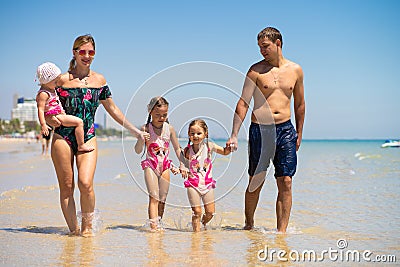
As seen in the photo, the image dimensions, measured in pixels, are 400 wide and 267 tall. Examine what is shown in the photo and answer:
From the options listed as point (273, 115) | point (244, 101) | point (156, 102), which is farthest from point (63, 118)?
point (273, 115)

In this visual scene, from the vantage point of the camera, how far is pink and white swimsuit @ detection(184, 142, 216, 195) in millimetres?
5602

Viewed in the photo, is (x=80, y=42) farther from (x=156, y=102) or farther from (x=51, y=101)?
(x=156, y=102)

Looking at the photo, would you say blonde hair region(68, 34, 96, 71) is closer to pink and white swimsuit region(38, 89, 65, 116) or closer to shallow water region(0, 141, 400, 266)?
pink and white swimsuit region(38, 89, 65, 116)

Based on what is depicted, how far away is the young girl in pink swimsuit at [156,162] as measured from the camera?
18.3 ft

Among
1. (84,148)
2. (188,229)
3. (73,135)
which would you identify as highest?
(73,135)

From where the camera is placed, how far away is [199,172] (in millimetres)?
5629

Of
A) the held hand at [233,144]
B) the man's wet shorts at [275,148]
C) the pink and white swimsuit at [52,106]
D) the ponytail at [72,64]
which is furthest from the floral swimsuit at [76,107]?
the man's wet shorts at [275,148]

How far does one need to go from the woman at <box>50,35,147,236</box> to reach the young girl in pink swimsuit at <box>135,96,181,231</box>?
0.63 metres

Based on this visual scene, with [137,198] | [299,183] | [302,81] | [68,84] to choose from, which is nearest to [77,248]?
[68,84]

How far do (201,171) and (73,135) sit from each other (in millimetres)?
1471

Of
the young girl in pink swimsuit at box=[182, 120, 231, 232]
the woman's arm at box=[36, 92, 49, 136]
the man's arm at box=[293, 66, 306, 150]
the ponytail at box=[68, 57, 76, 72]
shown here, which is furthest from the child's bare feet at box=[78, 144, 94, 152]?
the man's arm at box=[293, 66, 306, 150]

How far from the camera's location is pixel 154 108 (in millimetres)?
5613

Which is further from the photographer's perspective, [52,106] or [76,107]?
[76,107]

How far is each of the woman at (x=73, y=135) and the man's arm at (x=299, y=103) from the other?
2.18m
